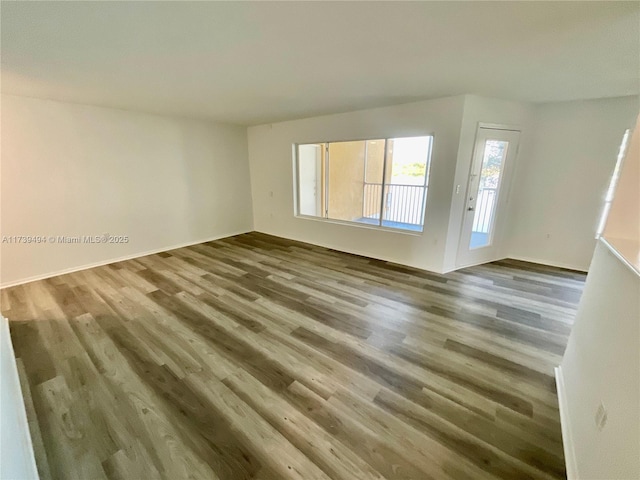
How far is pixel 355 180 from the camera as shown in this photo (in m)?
6.48

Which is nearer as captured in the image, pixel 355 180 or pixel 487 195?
pixel 487 195

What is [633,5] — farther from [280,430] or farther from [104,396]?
[104,396]

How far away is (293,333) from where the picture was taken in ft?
8.04

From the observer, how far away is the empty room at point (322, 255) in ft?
4.61

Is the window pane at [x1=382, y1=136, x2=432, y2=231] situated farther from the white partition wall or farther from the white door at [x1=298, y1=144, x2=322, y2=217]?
the white partition wall

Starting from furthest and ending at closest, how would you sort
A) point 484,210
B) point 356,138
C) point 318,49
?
point 356,138
point 484,210
point 318,49

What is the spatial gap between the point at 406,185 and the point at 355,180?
1369 millimetres

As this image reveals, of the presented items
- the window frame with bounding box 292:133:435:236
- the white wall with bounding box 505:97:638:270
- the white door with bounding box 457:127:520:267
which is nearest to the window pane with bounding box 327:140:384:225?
the window frame with bounding box 292:133:435:236

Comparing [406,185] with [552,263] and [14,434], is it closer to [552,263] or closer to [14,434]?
[552,263]

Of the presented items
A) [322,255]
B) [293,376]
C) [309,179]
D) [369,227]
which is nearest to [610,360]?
[293,376]

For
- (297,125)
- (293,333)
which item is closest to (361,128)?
(297,125)

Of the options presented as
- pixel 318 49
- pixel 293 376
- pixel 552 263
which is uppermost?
pixel 318 49

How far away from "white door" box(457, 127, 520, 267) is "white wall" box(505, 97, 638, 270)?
28 cm

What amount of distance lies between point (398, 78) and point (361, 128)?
161cm
